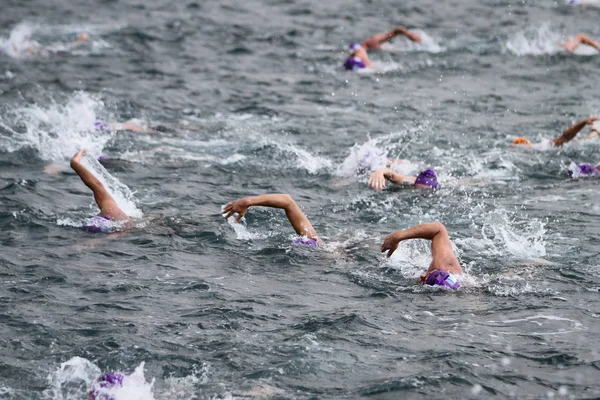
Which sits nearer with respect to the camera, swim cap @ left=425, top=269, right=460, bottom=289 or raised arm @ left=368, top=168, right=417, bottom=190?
swim cap @ left=425, top=269, right=460, bottom=289

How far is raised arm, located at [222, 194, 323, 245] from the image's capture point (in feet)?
33.0

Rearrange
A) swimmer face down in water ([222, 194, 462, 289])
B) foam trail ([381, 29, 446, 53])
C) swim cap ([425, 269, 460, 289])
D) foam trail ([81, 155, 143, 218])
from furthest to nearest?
1. foam trail ([381, 29, 446, 53])
2. foam trail ([81, 155, 143, 218])
3. swim cap ([425, 269, 460, 289])
4. swimmer face down in water ([222, 194, 462, 289])

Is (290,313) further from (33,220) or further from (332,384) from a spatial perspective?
(33,220)

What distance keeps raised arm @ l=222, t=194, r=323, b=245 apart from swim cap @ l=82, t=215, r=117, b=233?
1707 millimetres

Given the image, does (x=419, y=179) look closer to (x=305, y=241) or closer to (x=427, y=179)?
(x=427, y=179)

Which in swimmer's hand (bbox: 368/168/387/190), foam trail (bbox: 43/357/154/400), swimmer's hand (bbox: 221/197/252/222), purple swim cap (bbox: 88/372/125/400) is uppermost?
swimmer's hand (bbox: 221/197/252/222)

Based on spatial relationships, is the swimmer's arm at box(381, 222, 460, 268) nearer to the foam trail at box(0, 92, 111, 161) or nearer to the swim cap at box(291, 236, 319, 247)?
the swim cap at box(291, 236, 319, 247)

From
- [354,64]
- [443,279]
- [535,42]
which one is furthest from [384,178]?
[535,42]

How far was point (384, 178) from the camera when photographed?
42.4 ft

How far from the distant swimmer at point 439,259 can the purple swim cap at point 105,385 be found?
3.34 meters

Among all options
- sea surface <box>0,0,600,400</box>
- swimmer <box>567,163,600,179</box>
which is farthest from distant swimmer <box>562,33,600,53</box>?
swimmer <box>567,163,600,179</box>

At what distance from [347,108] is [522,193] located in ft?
18.1

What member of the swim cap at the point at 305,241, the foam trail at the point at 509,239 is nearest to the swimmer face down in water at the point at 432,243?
the swim cap at the point at 305,241

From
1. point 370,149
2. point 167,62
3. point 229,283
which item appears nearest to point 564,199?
point 370,149
